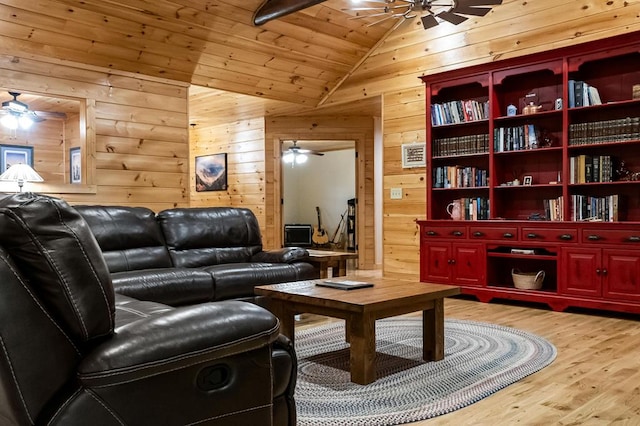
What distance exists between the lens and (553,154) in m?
5.05

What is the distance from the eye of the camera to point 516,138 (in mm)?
5047

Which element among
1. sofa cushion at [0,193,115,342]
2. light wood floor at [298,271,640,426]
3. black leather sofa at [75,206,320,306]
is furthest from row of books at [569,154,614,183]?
sofa cushion at [0,193,115,342]

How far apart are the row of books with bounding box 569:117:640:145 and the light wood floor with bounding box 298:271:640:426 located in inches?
57.9

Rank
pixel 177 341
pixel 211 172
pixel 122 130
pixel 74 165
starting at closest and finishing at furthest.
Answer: pixel 177 341 → pixel 122 130 → pixel 74 165 → pixel 211 172

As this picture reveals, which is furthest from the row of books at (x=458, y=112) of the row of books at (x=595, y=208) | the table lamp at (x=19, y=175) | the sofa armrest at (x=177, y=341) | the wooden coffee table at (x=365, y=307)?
the sofa armrest at (x=177, y=341)

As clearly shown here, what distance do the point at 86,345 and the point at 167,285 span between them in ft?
7.22

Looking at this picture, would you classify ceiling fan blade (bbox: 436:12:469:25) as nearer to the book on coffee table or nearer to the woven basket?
the woven basket

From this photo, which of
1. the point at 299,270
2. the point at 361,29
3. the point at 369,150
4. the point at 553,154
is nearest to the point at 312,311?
the point at 299,270

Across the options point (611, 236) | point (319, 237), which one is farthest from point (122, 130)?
point (319, 237)

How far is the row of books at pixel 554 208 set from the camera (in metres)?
4.71

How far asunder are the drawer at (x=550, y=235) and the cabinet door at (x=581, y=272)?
4.0 inches

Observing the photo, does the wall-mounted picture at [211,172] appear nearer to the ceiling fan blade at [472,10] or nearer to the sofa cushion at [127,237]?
the sofa cushion at [127,237]

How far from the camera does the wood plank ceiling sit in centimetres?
477

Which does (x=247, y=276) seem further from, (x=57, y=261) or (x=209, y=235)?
(x=57, y=261)
